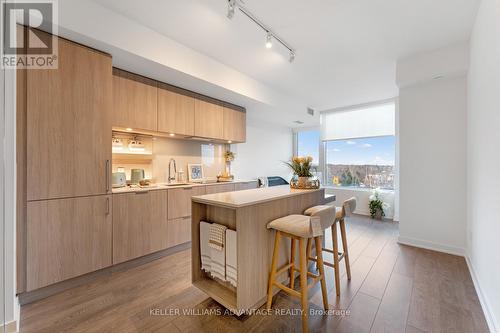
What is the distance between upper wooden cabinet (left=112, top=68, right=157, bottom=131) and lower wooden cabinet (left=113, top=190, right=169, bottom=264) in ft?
3.03

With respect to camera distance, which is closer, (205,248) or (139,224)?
(205,248)

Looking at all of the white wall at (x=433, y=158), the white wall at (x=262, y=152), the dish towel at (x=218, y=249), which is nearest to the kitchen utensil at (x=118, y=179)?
the dish towel at (x=218, y=249)

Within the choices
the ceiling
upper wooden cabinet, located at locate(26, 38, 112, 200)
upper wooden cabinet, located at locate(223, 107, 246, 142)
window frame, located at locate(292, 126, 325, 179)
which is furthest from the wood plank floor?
window frame, located at locate(292, 126, 325, 179)

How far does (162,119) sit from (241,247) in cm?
222

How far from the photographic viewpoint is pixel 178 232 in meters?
2.97

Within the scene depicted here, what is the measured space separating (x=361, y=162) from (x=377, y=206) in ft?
3.92

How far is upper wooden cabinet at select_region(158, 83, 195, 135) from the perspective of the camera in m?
2.93

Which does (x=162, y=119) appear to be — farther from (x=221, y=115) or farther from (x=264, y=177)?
(x=264, y=177)

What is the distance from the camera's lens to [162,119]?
293 centimetres

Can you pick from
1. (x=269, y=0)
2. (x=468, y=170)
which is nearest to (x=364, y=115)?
(x=468, y=170)

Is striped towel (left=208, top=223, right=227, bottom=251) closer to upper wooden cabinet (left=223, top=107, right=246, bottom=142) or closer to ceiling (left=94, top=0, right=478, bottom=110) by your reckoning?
ceiling (left=94, top=0, right=478, bottom=110)

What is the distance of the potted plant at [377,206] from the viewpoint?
183 inches

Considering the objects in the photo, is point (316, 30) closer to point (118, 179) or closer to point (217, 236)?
point (217, 236)

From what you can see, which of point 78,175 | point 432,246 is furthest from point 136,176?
point 432,246
